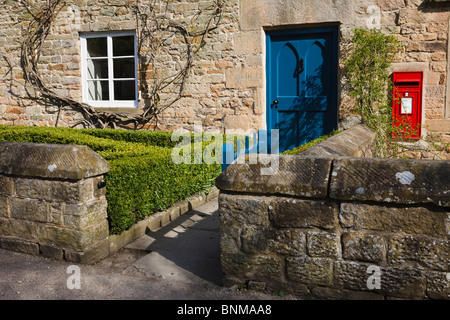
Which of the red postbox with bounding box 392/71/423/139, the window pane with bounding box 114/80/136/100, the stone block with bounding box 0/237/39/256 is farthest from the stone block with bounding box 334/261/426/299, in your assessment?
the window pane with bounding box 114/80/136/100

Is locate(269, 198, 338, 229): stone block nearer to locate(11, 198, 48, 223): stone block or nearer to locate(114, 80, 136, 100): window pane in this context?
locate(11, 198, 48, 223): stone block

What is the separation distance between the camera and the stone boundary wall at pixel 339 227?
2727 mm

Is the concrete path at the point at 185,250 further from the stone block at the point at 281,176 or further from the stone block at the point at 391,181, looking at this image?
the stone block at the point at 391,181

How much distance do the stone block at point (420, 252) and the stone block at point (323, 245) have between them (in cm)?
33

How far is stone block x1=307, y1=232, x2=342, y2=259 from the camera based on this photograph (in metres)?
2.94

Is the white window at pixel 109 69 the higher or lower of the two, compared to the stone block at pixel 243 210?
higher

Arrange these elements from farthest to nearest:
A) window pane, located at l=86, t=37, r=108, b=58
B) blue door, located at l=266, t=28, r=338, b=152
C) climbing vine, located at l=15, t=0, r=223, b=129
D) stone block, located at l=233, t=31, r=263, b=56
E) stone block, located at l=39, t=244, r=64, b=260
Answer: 1. window pane, located at l=86, t=37, r=108, b=58
2. climbing vine, located at l=15, t=0, r=223, b=129
3. stone block, located at l=233, t=31, r=263, b=56
4. blue door, located at l=266, t=28, r=338, b=152
5. stone block, located at l=39, t=244, r=64, b=260

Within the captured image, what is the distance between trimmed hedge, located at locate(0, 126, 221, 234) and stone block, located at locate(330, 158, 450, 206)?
218cm

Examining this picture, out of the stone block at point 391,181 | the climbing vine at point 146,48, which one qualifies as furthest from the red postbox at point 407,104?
the stone block at point 391,181

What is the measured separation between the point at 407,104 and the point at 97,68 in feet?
19.9

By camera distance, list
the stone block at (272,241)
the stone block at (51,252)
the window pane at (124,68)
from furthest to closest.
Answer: the window pane at (124,68), the stone block at (51,252), the stone block at (272,241)

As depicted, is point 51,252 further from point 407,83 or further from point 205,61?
point 407,83

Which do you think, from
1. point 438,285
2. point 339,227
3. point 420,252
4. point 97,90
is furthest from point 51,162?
point 97,90
